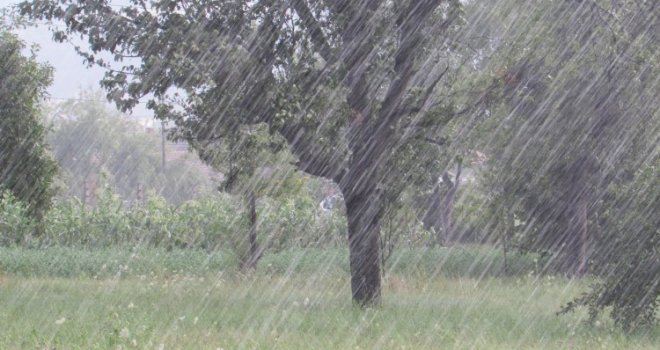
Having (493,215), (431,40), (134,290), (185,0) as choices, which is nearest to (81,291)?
(134,290)

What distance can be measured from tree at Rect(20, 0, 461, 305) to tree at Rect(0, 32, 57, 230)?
3299mm

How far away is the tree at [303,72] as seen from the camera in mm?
9445

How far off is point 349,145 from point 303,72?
1449 millimetres

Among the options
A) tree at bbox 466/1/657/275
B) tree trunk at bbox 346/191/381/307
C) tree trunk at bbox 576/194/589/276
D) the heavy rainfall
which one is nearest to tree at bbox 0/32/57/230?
the heavy rainfall

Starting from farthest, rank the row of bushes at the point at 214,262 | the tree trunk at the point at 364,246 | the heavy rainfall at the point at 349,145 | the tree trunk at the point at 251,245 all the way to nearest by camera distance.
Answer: the row of bushes at the point at 214,262 → the tree trunk at the point at 251,245 → the tree trunk at the point at 364,246 → the heavy rainfall at the point at 349,145

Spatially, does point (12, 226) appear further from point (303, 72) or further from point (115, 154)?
point (115, 154)

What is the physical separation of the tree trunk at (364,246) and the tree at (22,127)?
5.27m

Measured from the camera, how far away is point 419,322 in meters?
9.13

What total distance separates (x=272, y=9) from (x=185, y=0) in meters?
0.98

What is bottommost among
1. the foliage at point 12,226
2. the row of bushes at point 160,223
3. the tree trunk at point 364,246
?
the foliage at point 12,226

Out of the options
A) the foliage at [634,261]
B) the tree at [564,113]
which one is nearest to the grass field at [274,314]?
the foliage at [634,261]

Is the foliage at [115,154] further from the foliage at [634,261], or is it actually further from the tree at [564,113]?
the foliage at [634,261]

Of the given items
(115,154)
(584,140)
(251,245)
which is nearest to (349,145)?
(251,245)

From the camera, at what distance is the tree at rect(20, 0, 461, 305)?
31.0 ft
